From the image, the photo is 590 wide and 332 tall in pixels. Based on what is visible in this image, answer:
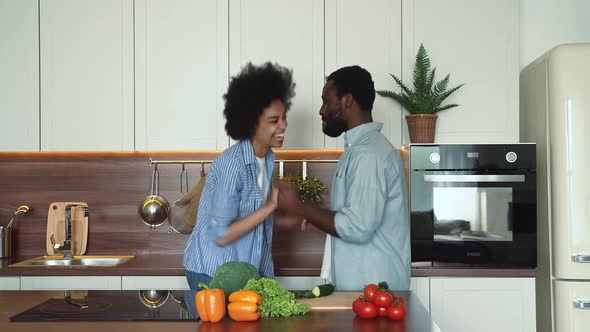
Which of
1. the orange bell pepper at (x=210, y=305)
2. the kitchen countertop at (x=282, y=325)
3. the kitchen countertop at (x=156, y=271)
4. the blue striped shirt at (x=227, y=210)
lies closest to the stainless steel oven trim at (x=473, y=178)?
the kitchen countertop at (x=156, y=271)

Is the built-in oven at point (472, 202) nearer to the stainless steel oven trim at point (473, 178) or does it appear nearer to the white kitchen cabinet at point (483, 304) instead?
the stainless steel oven trim at point (473, 178)

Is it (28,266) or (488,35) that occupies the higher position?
(488,35)

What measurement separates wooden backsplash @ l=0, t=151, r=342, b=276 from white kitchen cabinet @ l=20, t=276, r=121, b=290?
2.04ft

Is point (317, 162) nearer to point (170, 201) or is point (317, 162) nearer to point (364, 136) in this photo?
point (170, 201)

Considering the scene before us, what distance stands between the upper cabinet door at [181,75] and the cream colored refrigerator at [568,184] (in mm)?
1696

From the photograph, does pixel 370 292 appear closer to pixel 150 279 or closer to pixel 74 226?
pixel 150 279

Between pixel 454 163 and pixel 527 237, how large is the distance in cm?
51

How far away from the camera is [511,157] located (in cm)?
330

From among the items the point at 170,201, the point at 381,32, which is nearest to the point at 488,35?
the point at 381,32

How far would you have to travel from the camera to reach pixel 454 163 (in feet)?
10.9

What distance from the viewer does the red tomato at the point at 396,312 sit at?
1955 millimetres

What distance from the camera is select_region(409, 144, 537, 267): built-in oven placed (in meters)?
3.29

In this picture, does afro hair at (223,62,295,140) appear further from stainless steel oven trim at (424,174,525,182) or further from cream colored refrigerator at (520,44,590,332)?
cream colored refrigerator at (520,44,590,332)

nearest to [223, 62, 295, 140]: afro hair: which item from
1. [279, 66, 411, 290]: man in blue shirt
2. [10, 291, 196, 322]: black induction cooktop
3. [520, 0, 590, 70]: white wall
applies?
[279, 66, 411, 290]: man in blue shirt
